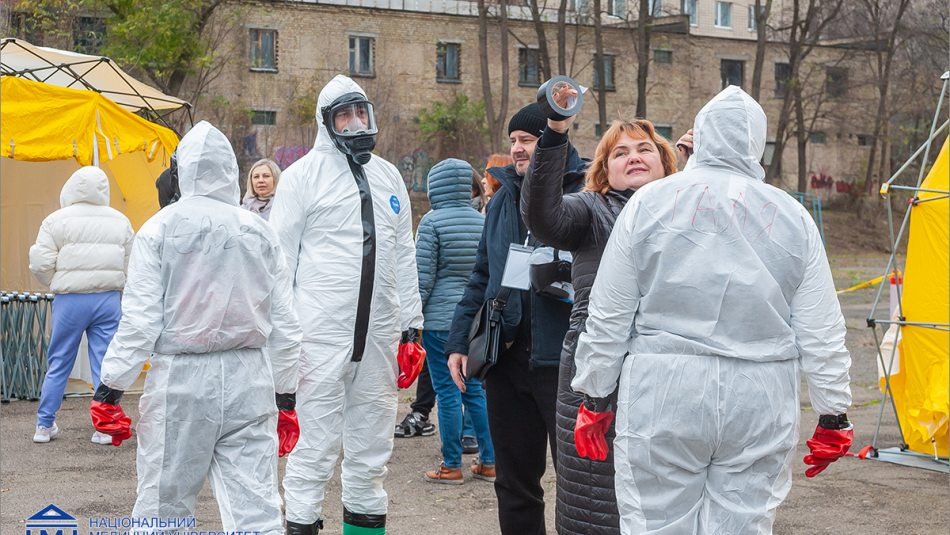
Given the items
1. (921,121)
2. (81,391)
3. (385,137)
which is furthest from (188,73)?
(921,121)

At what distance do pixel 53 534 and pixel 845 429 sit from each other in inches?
163

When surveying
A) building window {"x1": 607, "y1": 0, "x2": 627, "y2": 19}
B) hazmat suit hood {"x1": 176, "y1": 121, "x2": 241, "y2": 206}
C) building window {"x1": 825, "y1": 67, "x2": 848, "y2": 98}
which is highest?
building window {"x1": 607, "y1": 0, "x2": 627, "y2": 19}

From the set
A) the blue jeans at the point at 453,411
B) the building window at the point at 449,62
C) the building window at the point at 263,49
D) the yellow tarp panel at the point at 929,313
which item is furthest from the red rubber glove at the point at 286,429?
the building window at the point at 449,62

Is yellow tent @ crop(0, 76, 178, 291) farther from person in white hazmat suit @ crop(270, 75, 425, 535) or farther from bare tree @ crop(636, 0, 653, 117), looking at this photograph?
bare tree @ crop(636, 0, 653, 117)

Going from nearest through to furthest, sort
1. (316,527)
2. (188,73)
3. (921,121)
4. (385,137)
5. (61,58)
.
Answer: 1. (316,527)
2. (61,58)
3. (188,73)
4. (385,137)
5. (921,121)

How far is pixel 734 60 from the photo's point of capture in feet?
145

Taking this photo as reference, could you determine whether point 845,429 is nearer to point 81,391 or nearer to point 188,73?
point 81,391

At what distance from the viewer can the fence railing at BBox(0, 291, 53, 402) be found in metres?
9.91

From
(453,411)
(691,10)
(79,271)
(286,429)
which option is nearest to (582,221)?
(286,429)

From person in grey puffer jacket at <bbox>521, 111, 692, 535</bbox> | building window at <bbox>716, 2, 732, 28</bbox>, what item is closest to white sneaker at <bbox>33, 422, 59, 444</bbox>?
person in grey puffer jacket at <bbox>521, 111, 692, 535</bbox>

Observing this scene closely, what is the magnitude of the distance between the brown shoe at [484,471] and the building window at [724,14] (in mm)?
42643

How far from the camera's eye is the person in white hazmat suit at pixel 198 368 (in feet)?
13.3

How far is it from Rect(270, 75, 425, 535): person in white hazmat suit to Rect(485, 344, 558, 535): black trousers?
27.6 inches

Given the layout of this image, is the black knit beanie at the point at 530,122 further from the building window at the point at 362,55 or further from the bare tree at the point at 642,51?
the building window at the point at 362,55
